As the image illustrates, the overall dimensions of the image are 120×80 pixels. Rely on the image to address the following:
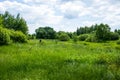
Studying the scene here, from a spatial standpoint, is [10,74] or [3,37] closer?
[10,74]

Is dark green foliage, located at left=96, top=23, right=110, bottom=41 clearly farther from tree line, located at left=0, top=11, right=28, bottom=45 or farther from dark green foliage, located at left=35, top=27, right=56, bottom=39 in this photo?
dark green foliage, located at left=35, top=27, right=56, bottom=39

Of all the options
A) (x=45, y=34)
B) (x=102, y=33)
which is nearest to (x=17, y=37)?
(x=102, y=33)

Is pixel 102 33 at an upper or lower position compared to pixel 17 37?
upper

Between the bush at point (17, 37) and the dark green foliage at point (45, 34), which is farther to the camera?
the dark green foliage at point (45, 34)

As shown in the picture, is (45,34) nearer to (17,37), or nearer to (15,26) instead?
(15,26)

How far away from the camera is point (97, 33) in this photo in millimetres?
89812

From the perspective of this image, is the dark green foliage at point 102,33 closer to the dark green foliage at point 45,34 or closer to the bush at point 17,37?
the dark green foliage at point 45,34

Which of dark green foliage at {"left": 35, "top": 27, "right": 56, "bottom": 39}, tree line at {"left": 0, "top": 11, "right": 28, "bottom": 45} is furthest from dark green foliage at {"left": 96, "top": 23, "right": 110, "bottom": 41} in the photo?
dark green foliage at {"left": 35, "top": 27, "right": 56, "bottom": 39}

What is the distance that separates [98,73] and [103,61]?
5593 millimetres

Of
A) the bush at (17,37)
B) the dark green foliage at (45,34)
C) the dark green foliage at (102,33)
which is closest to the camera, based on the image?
the bush at (17,37)

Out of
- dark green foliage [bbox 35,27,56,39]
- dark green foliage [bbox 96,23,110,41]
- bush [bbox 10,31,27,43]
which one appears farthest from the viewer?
dark green foliage [bbox 35,27,56,39]

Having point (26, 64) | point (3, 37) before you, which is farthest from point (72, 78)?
point (3, 37)

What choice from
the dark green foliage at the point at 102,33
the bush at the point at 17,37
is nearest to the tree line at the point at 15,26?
the bush at the point at 17,37

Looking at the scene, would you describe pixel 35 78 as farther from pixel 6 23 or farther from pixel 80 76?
pixel 6 23
